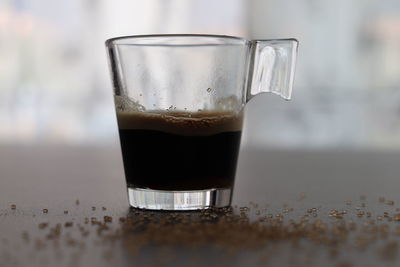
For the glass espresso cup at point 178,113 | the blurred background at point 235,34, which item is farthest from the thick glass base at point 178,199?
the blurred background at point 235,34

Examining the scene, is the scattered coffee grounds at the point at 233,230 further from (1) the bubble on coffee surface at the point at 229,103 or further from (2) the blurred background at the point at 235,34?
(2) the blurred background at the point at 235,34

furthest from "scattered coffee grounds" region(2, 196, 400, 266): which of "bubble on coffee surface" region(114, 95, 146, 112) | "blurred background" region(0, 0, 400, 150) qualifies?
"blurred background" region(0, 0, 400, 150)

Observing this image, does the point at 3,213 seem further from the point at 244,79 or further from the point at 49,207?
the point at 244,79

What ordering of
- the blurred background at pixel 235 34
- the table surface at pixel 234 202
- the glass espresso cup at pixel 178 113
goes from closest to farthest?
the table surface at pixel 234 202
the glass espresso cup at pixel 178 113
the blurred background at pixel 235 34

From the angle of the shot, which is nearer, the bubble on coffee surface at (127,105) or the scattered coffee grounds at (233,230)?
the scattered coffee grounds at (233,230)

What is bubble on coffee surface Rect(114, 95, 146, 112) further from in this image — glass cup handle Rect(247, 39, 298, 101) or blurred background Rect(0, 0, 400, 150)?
blurred background Rect(0, 0, 400, 150)

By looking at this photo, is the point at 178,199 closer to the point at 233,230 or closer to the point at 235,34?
the point at 233,230

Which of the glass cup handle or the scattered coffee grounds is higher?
the glass cup handle
